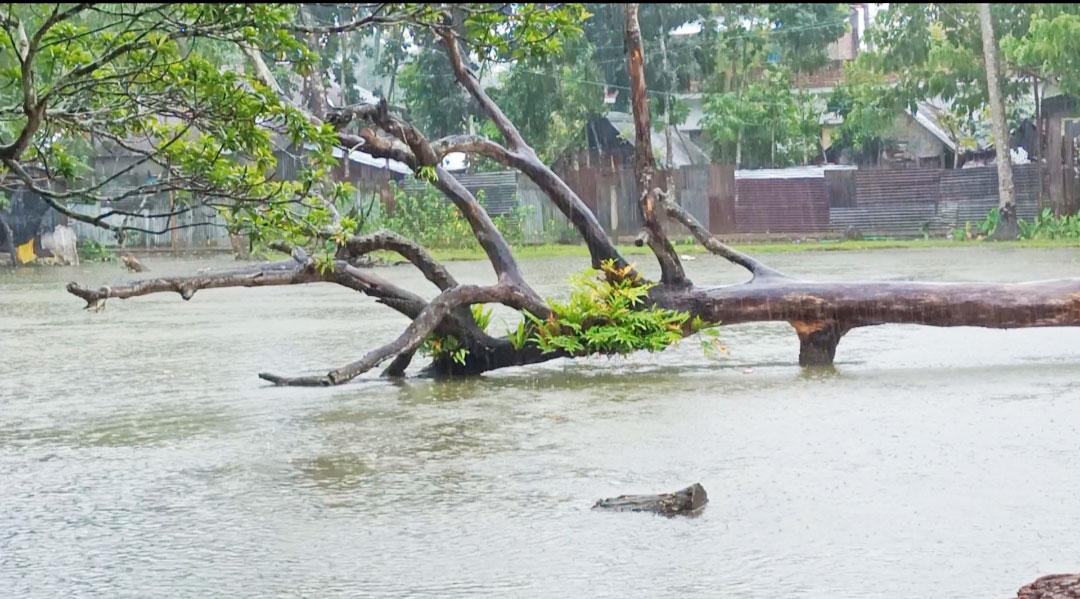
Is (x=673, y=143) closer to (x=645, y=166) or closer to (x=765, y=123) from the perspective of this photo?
(x=765, y=123)

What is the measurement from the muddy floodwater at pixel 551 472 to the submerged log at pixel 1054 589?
4.14 ft

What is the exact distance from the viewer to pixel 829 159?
137 ft

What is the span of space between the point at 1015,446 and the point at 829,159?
111ft

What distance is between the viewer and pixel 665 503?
7.21 m

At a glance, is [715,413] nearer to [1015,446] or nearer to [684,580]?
[1015,446]

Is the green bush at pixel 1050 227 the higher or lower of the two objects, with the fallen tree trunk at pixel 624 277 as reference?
lower

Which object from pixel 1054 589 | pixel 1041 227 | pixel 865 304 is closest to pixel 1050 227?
pixel 1041 227

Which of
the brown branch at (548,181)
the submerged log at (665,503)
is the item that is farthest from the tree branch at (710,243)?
the submerged log at (665,503)

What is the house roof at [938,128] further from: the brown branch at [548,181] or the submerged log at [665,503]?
the submerged log at [665,503]

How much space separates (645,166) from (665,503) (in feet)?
21.0

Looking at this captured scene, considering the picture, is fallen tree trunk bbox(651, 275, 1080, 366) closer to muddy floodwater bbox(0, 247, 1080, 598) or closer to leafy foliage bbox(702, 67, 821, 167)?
muddy floodwater bbox(0, 247, 1080, 598)

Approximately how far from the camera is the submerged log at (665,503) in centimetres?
719

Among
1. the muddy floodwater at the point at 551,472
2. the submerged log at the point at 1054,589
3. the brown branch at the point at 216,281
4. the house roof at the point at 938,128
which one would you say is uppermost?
the house roof at the point at 938,128

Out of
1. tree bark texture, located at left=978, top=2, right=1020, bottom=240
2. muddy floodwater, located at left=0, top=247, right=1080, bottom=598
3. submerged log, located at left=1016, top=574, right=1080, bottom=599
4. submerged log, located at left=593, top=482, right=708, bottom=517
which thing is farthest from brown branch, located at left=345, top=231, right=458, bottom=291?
tree bark texture, located at left=978, top=2, right=1020, bottom=240
